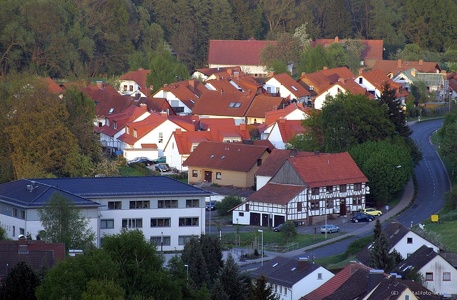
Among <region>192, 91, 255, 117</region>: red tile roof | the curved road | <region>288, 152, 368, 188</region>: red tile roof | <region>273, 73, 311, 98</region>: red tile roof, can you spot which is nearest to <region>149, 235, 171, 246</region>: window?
the curved road

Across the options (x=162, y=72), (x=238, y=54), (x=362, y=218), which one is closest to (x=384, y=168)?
(x=362, y=218)

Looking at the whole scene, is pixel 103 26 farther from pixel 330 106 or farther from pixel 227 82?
pixel 330 106

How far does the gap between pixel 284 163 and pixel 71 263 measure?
22.6m

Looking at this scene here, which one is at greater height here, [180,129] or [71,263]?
[180,129]

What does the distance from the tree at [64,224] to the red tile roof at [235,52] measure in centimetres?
4998

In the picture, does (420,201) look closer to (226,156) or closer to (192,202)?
(226,156)

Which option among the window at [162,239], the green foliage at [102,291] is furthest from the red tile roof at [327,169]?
the green foliage at [102,291]

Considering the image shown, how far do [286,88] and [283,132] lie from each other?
49.4 ft

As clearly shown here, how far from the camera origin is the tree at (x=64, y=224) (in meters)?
36.1

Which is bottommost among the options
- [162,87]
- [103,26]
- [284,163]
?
[284,163]

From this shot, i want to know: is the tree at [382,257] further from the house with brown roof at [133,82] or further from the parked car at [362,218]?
the house with brown roof at [133,82]

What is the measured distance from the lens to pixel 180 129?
189 feet

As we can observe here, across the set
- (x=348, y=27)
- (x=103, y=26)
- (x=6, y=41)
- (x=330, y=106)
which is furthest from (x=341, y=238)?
(x=348, y=27)

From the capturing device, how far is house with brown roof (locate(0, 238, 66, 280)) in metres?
29.1
